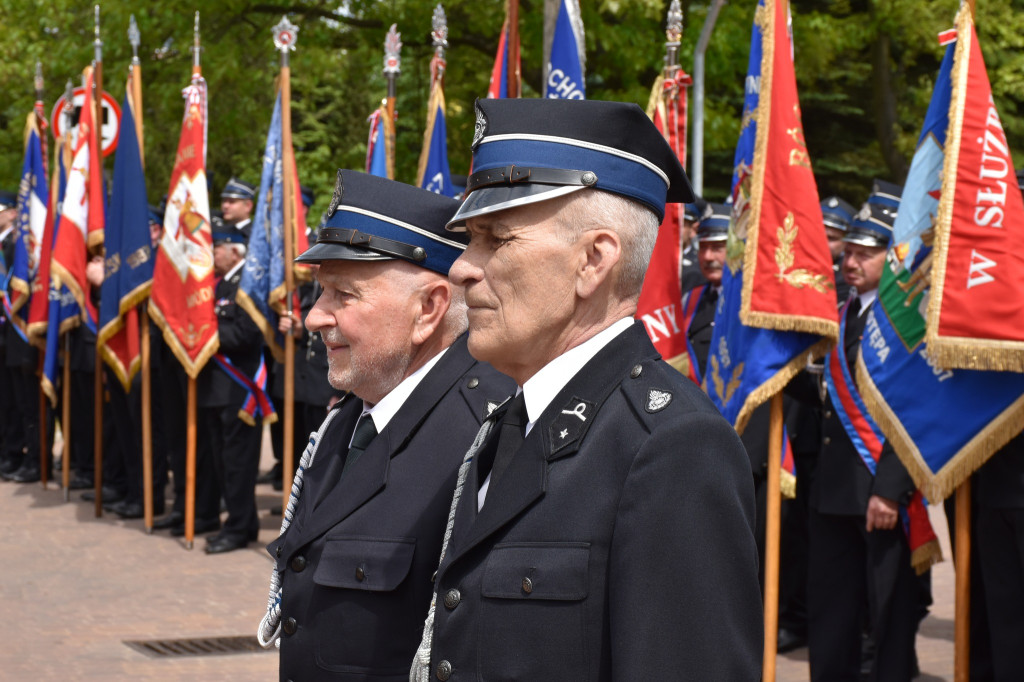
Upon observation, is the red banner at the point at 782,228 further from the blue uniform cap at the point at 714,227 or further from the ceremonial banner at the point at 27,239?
the ceremonial banner at the point at 27,239

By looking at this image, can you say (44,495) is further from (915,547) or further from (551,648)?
(551,648)

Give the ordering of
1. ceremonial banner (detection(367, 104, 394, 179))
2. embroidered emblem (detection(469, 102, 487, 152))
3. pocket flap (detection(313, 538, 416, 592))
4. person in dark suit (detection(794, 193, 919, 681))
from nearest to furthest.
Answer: embroidered emblem (detection(469, 102, 487, 152)) → pocket flap (detection(313, 538, 416, 592)) → person in dark suit (detection(794, 193, 919, 681)) → ceremonial banner (detection(367, 104, 394, 179))

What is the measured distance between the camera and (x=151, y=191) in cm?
2145

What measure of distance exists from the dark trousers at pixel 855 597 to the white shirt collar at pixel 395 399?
3.17 meters

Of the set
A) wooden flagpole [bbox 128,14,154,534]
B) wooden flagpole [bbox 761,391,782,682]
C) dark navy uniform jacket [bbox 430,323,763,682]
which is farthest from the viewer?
wooden flagpole [bbox 128,14,154,534]

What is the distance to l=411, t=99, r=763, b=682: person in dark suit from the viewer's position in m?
1.89

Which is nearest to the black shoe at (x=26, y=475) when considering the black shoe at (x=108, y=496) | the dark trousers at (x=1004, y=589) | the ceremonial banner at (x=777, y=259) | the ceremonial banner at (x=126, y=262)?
the black shoe at (x=108, y=496)

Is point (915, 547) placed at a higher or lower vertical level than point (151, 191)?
lower

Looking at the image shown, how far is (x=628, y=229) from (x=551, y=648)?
27.3 inches

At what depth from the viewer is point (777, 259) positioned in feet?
16.7

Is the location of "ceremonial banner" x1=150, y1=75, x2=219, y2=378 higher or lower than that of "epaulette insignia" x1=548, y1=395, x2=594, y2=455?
higher

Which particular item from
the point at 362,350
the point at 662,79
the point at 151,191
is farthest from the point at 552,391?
the point at 151,191

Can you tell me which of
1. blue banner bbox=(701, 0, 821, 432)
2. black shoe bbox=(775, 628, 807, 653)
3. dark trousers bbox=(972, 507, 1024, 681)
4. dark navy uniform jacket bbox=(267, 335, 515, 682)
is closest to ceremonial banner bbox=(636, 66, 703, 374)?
blue banner bbox=(701, 0, 821, 432)

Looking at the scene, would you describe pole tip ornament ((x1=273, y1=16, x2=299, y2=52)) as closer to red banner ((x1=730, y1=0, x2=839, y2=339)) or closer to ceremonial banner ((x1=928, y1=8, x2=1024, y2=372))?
red banner ((x1=730, y1=0, x2=839, y2=339))
